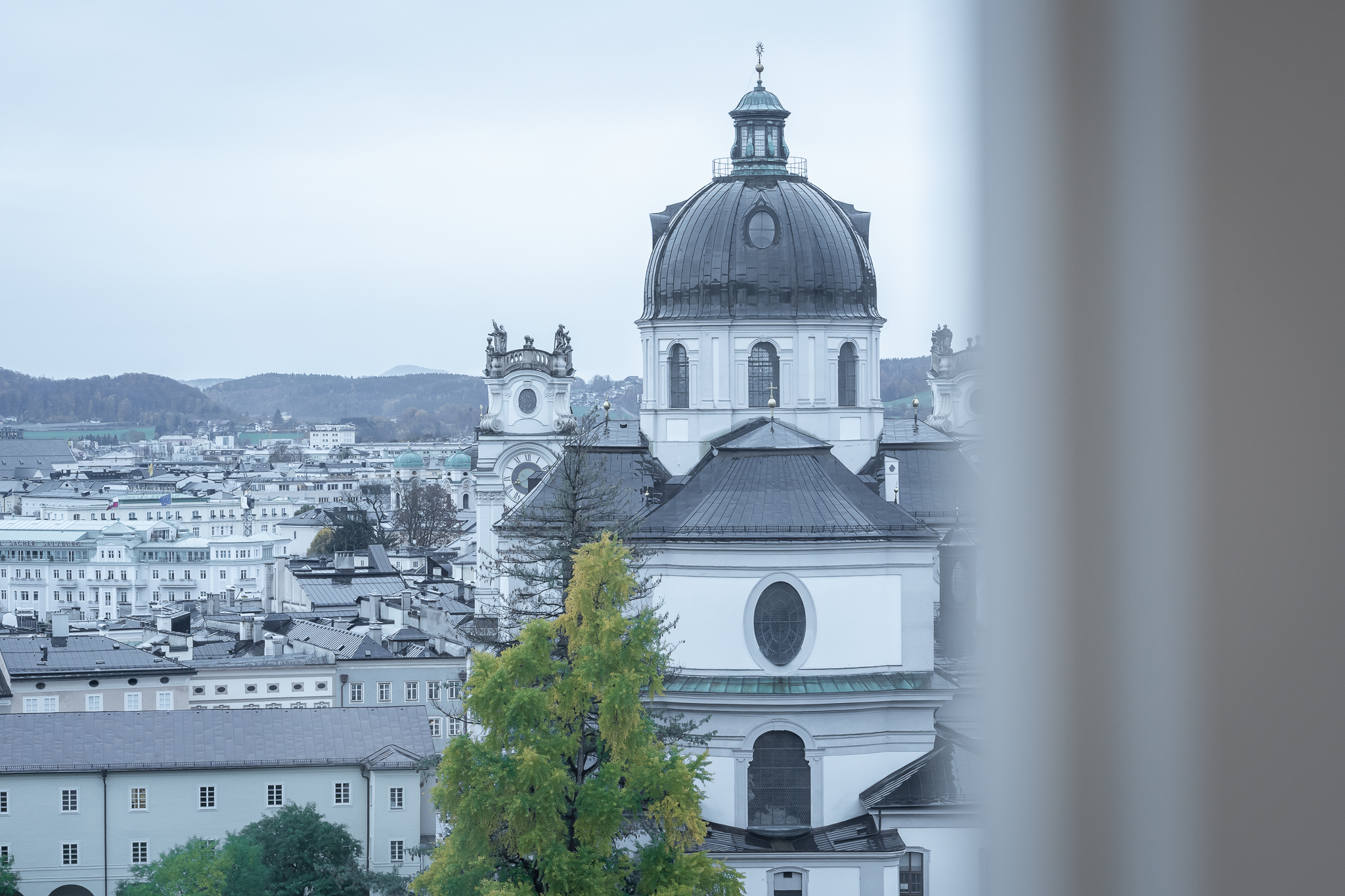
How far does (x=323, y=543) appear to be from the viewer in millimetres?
91188

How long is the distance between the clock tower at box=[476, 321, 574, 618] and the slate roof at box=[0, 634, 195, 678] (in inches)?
352

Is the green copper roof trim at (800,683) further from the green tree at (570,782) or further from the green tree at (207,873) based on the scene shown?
the green tree at (207,873)

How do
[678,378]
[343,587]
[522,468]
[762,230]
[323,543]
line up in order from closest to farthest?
[762,230] < [678,378] < [522,468] < [343,587] < [323,543]

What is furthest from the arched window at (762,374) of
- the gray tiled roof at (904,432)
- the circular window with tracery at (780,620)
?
the circular window with tracery at (780,620)

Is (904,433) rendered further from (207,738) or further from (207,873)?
(207,738)

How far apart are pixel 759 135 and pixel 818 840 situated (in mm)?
13832

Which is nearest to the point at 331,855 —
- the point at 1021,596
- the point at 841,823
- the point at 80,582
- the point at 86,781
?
the point at 86,781

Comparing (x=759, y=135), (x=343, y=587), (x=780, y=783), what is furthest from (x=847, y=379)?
(x=343, y=587)

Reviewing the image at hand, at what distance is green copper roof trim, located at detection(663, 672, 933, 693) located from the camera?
21.6 meters

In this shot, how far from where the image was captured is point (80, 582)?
268 ft

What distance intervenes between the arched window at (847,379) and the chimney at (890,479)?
1.18 meters

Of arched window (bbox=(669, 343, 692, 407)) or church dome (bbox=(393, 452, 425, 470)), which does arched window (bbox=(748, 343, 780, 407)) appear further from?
church dome (bbox=(393, 452, 425, 470))

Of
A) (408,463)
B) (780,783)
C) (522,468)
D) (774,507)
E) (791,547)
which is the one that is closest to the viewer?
(780,783)

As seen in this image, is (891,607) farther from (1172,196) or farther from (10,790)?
(1172,196)
